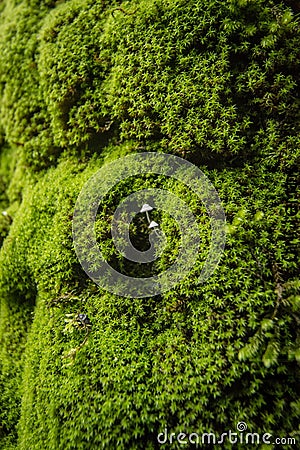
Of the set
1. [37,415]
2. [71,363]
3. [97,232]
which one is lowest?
[37,415]

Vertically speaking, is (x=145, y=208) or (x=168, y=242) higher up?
(x=145, y=208)

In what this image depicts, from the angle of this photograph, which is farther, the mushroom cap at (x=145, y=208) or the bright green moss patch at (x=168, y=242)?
the mushroom cap at (x=145, y=208)

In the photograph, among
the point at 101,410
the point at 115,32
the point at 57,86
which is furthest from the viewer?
the point at 57,86

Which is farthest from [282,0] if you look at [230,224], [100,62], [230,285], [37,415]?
[37,415]

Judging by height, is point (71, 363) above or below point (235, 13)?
below

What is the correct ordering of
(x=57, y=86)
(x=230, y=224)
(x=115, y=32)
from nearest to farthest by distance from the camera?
(x=230, y=224)
(x=115, y=32)
(x=57, y=86)

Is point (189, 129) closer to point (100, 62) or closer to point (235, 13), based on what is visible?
point (235, 13)

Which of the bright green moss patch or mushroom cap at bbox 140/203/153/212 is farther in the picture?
mushroom cap at bbox 140/203/153/212

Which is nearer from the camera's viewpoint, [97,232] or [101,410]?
[101,410]
